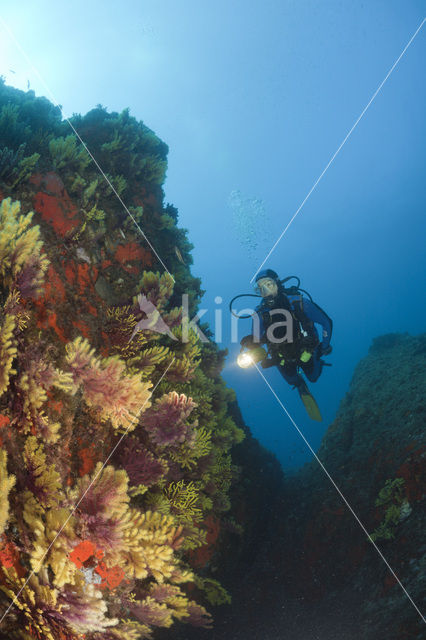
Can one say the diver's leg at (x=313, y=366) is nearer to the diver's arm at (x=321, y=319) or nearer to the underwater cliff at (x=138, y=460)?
the diver's arm at (x=321, y=319)

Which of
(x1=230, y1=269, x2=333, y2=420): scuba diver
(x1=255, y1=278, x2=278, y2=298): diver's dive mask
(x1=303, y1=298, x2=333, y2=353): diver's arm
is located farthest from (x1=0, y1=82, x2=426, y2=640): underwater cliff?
(x1=303, y1=298, x2=333, y2=353): diver's arm

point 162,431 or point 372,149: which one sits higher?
point 372,149

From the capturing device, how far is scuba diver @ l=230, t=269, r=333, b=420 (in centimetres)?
656

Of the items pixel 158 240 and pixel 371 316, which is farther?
pixel 371 316

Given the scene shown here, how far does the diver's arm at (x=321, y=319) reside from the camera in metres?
7.05

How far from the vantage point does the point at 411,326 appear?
112m

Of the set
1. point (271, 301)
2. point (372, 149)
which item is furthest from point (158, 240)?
point (372, 149)

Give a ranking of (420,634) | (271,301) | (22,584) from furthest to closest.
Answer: (271,301) < (420,634) < (22,584)

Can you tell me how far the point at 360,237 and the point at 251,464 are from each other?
121 metres

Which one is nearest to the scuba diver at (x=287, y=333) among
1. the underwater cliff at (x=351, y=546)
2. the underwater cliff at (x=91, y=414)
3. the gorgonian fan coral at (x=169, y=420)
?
the underwater cliff at (x=91, y=414)

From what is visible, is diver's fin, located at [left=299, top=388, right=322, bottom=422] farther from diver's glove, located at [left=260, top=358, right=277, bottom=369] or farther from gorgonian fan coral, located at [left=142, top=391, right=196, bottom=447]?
gorgonian fan coral, located at [left=142, top=391, right=196, bottom=447]

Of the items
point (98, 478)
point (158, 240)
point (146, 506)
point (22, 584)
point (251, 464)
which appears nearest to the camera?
point (22, 584)

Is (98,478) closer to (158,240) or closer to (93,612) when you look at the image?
(93,612)

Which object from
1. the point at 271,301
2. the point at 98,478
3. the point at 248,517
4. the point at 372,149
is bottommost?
the point at 98,478
